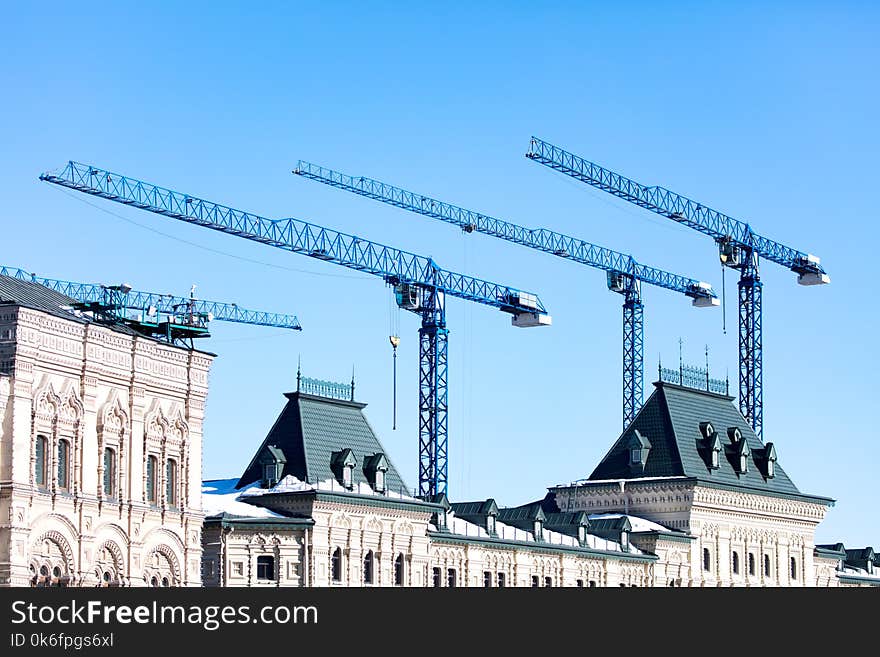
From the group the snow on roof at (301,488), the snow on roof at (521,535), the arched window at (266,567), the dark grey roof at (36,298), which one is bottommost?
the arched window at (266,567)

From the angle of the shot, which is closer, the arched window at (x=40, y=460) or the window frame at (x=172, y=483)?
the arched window at (x=40, y=460)

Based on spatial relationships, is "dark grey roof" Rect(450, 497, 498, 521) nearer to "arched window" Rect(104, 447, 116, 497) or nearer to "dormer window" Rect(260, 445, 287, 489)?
"dormer window" Rect(260, 445, 287, 489)

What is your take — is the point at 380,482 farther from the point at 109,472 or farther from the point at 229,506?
the point at 109,472

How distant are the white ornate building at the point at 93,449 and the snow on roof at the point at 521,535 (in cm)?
2067

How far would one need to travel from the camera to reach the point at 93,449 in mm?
88812

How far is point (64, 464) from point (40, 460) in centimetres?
158

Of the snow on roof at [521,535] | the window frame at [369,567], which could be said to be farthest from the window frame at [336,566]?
the snow on roof at [521,535]

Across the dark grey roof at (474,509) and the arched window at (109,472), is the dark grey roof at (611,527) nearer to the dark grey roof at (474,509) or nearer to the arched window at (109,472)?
the dark grey roof at (474,509)

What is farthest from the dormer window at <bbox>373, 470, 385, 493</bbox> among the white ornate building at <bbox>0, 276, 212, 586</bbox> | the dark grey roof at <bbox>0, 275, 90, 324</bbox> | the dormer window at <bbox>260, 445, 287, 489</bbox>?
the dark grey roof at <bbox>0, 275, 90, 324</bbox>

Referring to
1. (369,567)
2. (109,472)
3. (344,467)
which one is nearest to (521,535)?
(369,567)

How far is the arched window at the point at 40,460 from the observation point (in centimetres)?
8600
